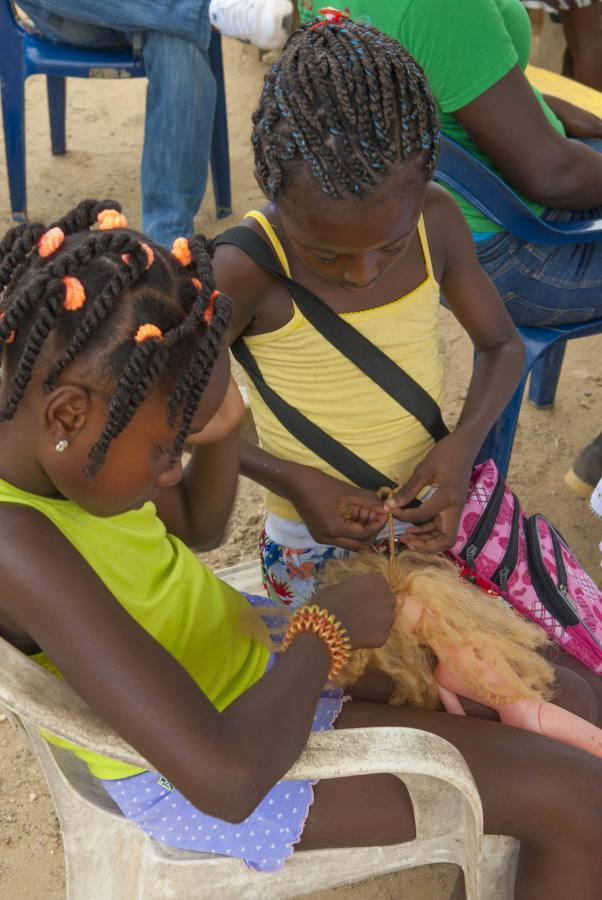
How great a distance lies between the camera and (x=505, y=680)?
1.69 meters

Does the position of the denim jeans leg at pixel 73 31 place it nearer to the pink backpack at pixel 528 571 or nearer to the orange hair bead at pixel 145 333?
the pink backpack at pixel 528 571

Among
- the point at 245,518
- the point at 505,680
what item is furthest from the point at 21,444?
the point at 245,518

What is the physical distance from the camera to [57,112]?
535 cm

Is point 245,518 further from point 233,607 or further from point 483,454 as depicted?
point 233,607

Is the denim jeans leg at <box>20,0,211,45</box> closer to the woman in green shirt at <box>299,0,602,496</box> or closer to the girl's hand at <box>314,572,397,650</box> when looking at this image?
the woman in green shirt at <box>299,0,602,496</box>

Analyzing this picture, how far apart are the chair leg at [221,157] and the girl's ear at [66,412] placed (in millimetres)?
3865

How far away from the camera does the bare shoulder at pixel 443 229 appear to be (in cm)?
200

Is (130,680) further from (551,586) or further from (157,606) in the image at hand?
(551,586)

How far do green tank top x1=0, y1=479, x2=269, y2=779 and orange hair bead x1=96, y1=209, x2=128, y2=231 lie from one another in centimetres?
37

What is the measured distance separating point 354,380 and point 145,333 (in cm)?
77

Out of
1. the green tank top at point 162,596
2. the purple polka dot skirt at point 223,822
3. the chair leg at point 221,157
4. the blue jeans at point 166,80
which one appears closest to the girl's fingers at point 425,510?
the green tank top at point 162,596

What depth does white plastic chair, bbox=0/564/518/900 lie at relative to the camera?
141 centimetres

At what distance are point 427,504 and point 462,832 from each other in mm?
608

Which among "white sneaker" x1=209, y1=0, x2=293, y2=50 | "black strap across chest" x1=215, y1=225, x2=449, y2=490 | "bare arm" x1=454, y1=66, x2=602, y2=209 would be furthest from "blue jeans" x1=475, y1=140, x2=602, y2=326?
"white sneaker" x1=209, y1=0, x2=293, y2=50
